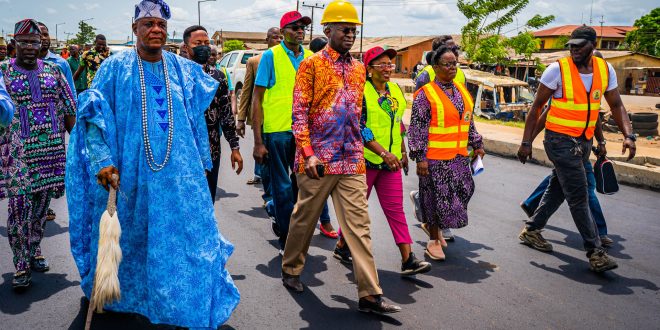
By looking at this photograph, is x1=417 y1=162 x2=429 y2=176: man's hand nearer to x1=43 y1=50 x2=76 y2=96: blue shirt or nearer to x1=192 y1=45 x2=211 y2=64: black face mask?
x1=192 y1=45 x2=211 y2=64: black face mask

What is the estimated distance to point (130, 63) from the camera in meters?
3.38

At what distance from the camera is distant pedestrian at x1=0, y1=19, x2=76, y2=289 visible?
450 centimetres

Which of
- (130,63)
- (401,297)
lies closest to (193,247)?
(130,63)

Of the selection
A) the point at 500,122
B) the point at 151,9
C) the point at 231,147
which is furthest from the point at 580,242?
the point at 500,122

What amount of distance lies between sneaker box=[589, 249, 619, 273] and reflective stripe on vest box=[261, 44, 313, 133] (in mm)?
2790

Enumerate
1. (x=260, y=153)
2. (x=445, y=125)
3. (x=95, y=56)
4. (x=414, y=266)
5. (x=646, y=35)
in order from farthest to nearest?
(x=646, y=35), (x=95, y=56), (x=445, y=125), (x=260, y=153), (x=414, y=266)

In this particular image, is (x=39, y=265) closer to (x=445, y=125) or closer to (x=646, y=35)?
(x=445, y=125)

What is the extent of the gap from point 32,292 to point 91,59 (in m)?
7.69

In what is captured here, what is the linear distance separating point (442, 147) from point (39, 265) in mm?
3526

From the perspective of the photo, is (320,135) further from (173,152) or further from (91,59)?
(91,59)

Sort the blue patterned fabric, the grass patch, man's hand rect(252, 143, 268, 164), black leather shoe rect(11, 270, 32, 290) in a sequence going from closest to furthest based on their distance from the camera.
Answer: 1. the blue patterned fabric
2. black leather shoe rect(11, 270, 32, 290)
3. man's hand rect(252, 143, 268, 164)
4. the grass patch

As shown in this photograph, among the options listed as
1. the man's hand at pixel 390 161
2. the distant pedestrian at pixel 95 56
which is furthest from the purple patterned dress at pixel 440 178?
the distant pedestrian at pixel 95 56

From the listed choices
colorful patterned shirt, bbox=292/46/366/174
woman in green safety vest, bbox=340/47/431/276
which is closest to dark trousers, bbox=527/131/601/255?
woman in green safety vest, bbox=340/47/431/276

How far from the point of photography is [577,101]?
16.7 feet
